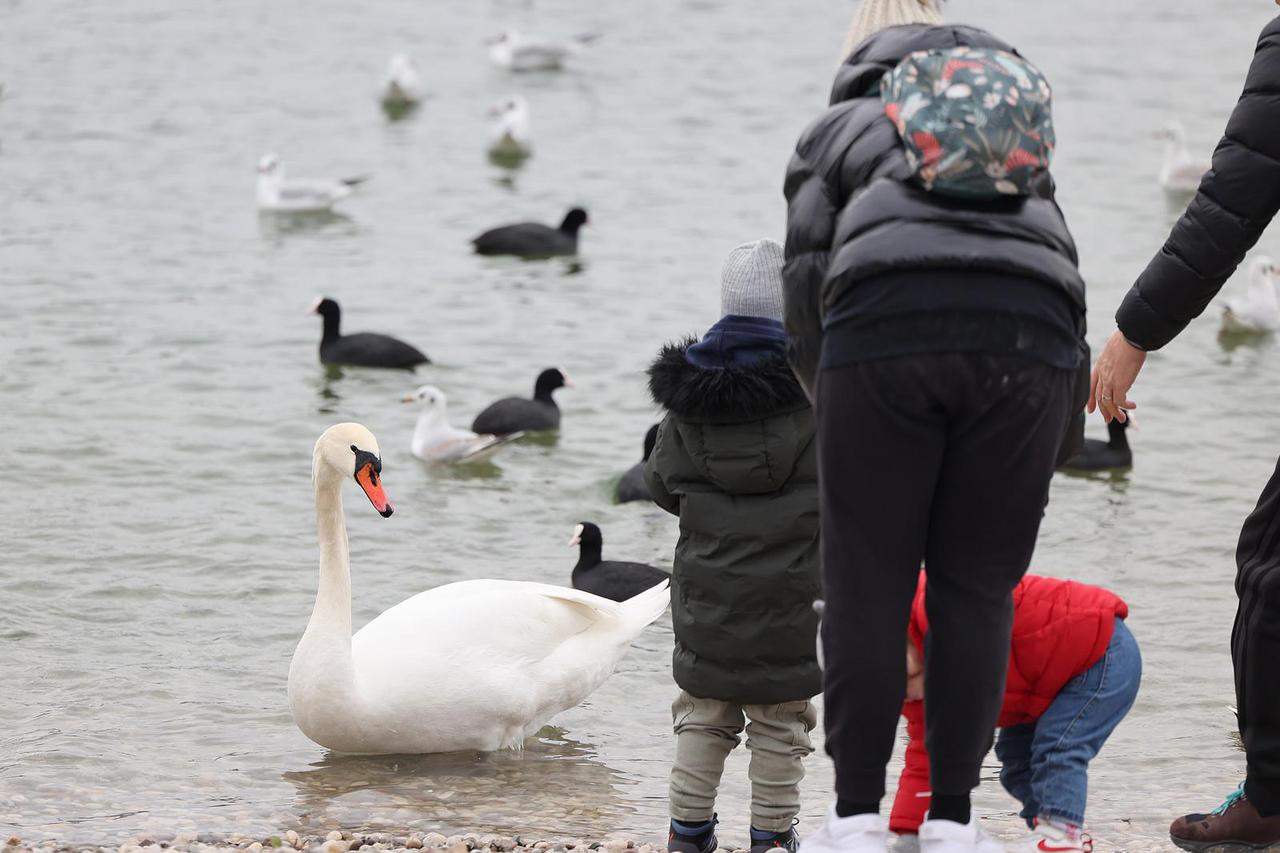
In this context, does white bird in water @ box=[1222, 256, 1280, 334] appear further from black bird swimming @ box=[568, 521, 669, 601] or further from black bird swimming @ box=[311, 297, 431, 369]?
black bird swimming @ box=[568, 521, 669, 601]

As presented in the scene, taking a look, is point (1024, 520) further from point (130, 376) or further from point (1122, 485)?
point (130, 376)

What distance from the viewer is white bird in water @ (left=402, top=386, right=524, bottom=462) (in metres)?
11.3

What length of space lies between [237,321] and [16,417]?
8.74 feet

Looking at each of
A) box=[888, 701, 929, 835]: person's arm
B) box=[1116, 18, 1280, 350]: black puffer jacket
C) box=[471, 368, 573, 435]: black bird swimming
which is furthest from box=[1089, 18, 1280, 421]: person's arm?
box=[471, 368, 573, 435]: black bird swimming

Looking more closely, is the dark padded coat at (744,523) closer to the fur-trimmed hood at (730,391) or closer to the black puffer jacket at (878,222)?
the fur-trimmed hood at (730,391)

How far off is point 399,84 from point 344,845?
17.5 meters

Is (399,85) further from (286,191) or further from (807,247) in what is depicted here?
(807,247)

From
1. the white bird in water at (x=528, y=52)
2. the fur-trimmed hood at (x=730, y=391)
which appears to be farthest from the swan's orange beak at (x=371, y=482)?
the white bird in water at (x=528, y=52)

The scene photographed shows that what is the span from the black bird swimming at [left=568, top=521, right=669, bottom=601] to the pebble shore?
3.32 m

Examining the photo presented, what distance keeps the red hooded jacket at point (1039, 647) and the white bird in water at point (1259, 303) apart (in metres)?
10.3

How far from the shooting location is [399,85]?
2155 cm

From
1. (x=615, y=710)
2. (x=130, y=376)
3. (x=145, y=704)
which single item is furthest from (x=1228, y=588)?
(x=130, y=376)

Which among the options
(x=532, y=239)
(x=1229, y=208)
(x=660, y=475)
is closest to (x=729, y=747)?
(x=660, y=475)

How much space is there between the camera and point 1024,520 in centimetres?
354
